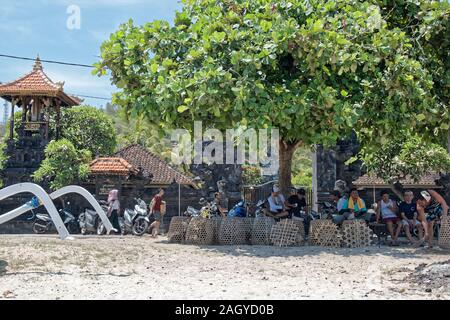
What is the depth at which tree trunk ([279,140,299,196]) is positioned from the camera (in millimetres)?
14570

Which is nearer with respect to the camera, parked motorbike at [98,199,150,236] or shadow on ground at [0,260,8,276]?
shadow on ground at [0,260,8,276]

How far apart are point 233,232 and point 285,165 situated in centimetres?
295

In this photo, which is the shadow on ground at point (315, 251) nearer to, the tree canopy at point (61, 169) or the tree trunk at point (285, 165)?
the tree trunk at point (285, 165)

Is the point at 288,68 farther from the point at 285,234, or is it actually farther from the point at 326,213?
the point at 326,213

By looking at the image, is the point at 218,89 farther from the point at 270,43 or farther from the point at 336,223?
the point at 336,223

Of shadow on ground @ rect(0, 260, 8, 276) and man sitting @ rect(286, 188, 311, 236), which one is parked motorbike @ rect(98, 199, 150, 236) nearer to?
man sitting @ rect(286, 188, 311, 236)

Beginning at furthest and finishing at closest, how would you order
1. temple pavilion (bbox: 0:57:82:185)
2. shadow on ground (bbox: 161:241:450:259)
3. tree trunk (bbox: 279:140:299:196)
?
temple pavilion (bbox: 0:57:82:185)
tree trunk (bbox: 279:140:299:196)
shadow on ground (bbox: 161:241:450:259)

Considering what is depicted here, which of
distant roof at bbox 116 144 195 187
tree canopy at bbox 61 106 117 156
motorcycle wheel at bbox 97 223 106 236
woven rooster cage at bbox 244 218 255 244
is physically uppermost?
tree canopy at bbox 61 106 117 156

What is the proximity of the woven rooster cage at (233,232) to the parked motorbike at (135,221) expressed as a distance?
5244 millimetres

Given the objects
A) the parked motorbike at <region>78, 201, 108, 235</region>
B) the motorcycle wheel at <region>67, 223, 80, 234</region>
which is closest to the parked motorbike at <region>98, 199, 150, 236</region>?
the parked motorbike at <region>78, 201, 108, 235</region>

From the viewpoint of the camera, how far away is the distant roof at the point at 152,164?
94.3 ft

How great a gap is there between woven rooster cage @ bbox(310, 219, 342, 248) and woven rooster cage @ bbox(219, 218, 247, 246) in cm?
154

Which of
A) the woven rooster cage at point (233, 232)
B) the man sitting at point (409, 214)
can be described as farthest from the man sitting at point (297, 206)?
the man sitting at point (409, 214)

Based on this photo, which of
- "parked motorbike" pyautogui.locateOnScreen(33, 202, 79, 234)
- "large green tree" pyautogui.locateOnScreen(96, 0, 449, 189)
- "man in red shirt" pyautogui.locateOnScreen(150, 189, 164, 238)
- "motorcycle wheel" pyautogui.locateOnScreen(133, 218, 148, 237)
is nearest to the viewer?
"large green tree" pyautogui.locateOnScreen(96, 0, 449, 189)
